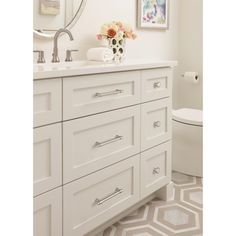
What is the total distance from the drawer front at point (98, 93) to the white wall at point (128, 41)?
537 mm

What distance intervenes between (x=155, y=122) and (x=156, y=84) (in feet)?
0.74

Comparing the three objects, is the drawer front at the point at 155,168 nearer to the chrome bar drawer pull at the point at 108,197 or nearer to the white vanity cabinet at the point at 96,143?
the white vanity cabinet at the point at 96,143

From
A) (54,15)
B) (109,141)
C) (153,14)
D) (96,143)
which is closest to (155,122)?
(109,141)

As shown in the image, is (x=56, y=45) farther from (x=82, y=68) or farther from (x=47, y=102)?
(x=47, y=102)

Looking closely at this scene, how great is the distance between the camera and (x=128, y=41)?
2842 mm

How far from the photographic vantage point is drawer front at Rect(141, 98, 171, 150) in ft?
6.96

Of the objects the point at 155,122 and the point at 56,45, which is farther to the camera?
the point at 155,122

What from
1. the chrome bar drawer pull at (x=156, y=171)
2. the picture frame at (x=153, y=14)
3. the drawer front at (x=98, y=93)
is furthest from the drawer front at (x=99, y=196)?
the picture frame at (x=153, y=14)

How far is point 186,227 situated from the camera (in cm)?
206

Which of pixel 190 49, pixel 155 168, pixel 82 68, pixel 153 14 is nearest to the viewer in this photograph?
pixel 82 68

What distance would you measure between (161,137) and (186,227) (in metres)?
0.55

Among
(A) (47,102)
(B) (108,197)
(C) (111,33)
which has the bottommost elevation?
(B) (108,197)

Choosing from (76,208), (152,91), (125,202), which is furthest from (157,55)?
(76,208)

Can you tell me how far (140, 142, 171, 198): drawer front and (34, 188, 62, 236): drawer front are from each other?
687 mm
